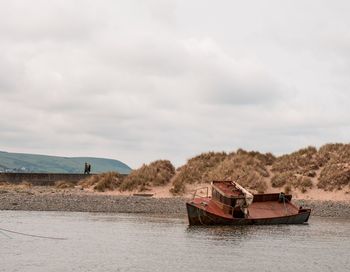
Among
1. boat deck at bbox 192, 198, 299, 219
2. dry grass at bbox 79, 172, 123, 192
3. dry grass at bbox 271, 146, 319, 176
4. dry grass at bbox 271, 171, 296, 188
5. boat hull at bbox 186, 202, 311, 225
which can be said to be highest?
dry grass at bbox 271, 146, 319, 176

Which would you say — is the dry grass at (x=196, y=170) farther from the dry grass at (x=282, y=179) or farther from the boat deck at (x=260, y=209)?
the boat deck at (x=260, y=209)

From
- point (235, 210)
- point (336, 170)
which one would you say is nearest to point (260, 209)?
point (235, 210)

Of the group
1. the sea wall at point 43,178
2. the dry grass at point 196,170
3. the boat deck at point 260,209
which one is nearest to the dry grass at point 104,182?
the sea wall at point 43,178

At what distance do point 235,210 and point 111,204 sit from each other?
13112mm

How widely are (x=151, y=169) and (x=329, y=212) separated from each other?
18.8 metres

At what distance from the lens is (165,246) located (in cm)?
2723

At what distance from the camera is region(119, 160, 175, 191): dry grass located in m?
55.6

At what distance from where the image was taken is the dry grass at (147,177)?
55.6m

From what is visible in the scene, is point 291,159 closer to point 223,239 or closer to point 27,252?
point 223,239

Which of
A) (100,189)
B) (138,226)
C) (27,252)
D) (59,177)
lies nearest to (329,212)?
(138,226)

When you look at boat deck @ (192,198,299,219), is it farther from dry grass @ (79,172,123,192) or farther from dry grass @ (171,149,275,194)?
dry grass @ (79,172,123,192)

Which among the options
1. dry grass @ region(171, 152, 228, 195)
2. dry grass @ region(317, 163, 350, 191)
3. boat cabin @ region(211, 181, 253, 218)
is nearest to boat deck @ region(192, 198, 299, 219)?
boat cabin @ region(211, 181, 253, 218)

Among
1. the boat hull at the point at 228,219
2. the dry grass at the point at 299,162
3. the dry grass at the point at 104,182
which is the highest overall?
→ the dry grass at the point at 299,162

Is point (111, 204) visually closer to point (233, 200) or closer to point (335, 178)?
point (233, 200)
